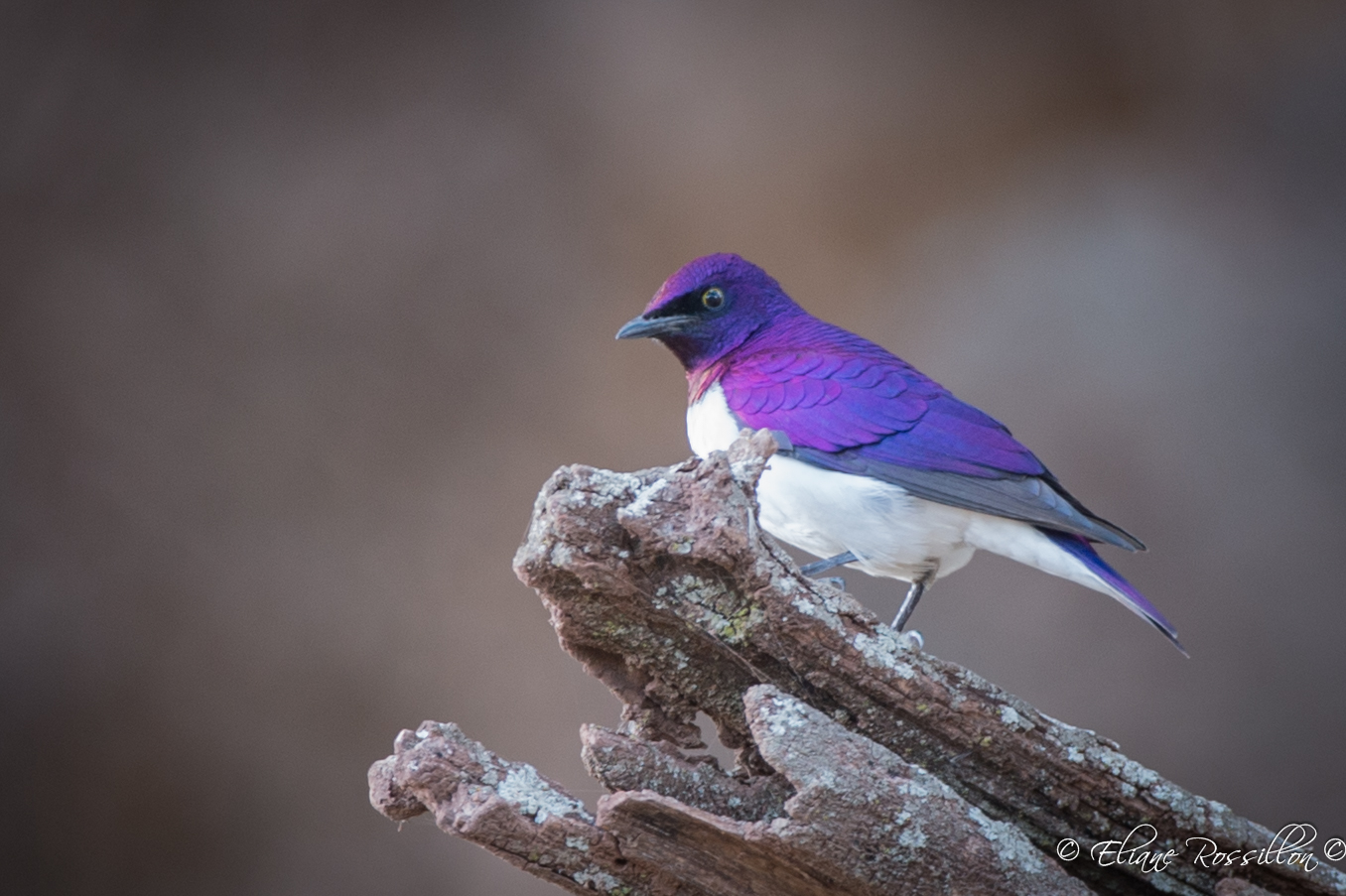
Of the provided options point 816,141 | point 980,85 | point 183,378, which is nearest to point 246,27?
point 183,378

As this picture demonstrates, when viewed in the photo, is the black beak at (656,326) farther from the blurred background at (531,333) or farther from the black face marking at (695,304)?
the blurred background at (531,333)

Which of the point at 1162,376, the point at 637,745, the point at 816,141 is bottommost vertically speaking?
the point at 637,745

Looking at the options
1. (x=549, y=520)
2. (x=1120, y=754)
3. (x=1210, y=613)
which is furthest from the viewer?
(x=1210, y=613)

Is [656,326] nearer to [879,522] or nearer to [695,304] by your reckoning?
[695,304]

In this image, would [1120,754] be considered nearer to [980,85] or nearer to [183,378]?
[980,85]

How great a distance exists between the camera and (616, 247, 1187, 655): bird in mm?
2365

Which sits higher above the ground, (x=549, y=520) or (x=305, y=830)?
(x=549, y=520)

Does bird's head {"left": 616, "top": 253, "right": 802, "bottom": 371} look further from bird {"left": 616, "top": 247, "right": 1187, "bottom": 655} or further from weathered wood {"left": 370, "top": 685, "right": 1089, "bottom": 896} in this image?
weathered wood {"left": 370, "top": 685, "right": 1089, "bottom": 896}

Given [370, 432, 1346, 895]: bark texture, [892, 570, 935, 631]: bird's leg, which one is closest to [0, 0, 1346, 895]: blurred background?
[892, 570, 935, 631]: bird's leg

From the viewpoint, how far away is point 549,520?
5.35ft

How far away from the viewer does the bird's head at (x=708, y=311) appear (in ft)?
8.96

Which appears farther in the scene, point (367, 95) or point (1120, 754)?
point (367, 95)

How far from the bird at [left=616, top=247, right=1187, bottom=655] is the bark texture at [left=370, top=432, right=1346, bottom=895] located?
21.6 inches

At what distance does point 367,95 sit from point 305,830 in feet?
8.96
